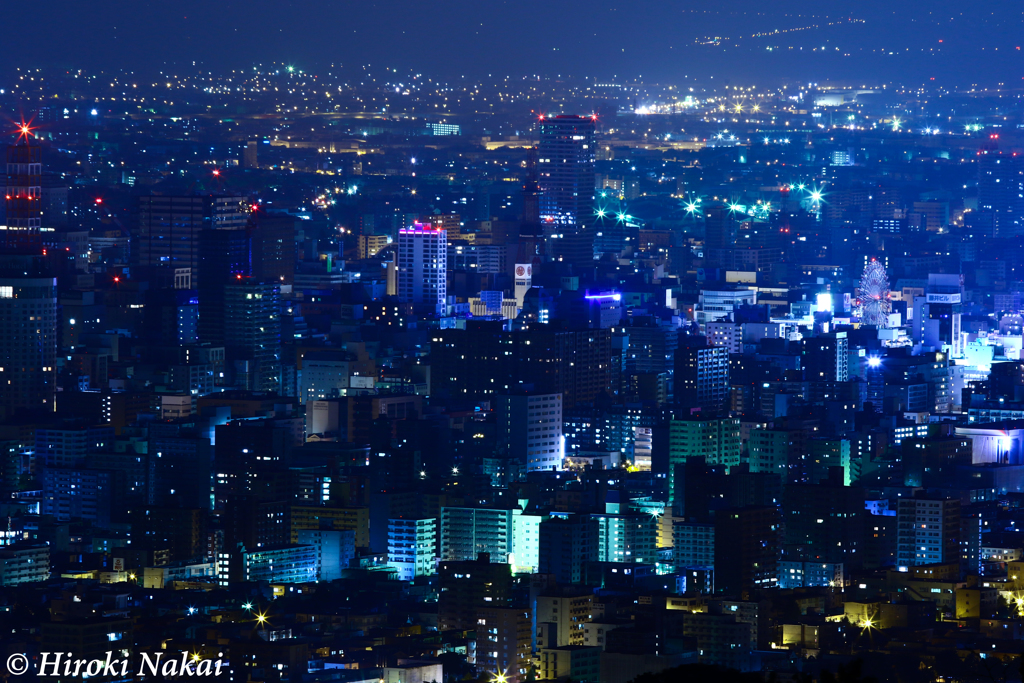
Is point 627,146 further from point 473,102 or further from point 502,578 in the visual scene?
point 502,578

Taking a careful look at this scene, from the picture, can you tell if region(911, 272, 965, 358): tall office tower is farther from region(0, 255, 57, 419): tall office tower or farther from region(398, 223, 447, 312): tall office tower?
region(0, 255, 57, 419): tall office tower

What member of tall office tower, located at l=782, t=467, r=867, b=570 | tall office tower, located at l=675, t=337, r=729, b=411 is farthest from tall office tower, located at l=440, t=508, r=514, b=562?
tall office tower, located at l=675, t=337, r=729, b=411

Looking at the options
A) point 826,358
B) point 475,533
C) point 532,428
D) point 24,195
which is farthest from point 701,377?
point 475,533

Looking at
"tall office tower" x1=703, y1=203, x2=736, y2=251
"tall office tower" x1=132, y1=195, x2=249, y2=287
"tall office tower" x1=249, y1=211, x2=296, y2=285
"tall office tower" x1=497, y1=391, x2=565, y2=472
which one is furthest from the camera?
"tall office tower" x1=703, y1=203, x2=736, y2=251

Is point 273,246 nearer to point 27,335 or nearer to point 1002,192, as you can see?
point 27,335

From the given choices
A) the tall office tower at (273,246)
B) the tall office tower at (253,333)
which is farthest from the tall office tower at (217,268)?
the tall office tower at (273,246)

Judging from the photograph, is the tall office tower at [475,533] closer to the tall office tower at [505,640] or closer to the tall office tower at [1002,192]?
the tall office tower at [505,640]

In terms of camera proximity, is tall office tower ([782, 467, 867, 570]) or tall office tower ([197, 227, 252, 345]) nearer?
tall office tower ([782, 467, 867, 570])

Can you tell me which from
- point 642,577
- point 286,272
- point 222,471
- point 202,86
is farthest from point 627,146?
point 642,577
